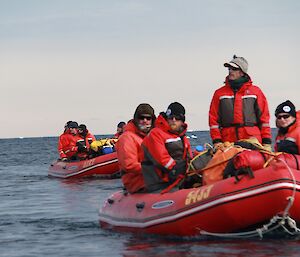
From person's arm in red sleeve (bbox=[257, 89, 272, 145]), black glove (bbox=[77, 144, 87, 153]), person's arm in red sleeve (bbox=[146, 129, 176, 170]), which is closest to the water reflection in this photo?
person's arm in red sleeve (bbox=[146, 129, 176, 170])

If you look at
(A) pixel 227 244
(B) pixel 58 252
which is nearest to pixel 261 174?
(A) pixel 227 244

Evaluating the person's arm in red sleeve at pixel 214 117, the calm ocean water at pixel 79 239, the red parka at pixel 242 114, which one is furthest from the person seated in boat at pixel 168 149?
the red parka at pixel 242 114

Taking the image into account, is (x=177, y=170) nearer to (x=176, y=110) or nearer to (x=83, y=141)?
(x=176, y=110)

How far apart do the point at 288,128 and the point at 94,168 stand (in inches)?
561

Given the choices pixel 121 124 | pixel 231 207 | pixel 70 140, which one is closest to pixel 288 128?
pixel 231 207

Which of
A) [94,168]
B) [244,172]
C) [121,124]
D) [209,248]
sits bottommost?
[209,248]

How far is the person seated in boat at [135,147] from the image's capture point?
38.9ft

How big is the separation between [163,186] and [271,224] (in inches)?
79.8

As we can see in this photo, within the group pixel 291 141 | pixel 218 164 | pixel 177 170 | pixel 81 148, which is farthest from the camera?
pixel 81 148

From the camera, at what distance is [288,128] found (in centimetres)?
1104

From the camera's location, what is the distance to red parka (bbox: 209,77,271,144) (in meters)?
12.2

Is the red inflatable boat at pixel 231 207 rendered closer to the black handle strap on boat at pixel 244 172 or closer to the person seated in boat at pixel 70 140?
the black handle strap on boat at pixel 244 172

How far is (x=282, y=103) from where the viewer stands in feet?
36.1

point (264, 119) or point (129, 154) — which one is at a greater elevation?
point (264, 119)
